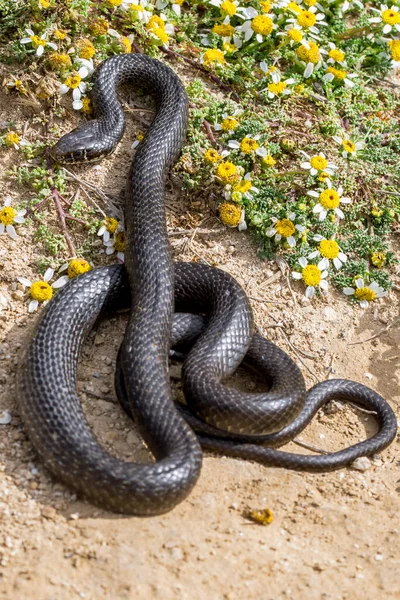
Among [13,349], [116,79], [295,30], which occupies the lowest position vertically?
[13,349]

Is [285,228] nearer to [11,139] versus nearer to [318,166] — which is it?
[318,166]

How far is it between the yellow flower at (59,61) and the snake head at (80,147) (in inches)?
29.6

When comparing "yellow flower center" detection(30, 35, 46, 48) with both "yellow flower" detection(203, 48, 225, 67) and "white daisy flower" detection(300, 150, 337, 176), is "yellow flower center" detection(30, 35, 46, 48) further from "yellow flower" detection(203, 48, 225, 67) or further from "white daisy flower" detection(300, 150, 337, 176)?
"white daisy flower" detection(300, 150, 337, 176)

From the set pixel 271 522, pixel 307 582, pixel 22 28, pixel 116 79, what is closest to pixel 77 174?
pixel 116 79

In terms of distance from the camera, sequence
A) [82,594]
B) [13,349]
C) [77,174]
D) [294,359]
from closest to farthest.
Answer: [82,594], [13,349], [294,359], [77,174]

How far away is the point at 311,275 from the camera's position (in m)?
7.32

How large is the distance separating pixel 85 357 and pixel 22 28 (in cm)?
389

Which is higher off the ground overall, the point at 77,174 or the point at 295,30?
the point at 295,30

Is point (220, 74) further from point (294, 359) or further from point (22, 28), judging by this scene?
point (294, 359)

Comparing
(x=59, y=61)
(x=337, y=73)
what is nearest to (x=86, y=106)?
(x=59, y=61)

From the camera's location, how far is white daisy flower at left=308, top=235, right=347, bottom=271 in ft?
24.3

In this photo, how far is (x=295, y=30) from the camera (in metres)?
8.45

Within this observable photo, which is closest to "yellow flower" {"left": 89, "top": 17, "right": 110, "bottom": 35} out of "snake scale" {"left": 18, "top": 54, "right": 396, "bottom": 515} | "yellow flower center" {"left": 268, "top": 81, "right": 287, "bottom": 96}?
"snake scale" {"left": 18, "top": 54, "right": 396, "bottom": 515}

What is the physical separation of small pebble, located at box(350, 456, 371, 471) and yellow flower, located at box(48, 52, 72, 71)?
16.7ft
